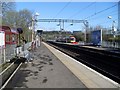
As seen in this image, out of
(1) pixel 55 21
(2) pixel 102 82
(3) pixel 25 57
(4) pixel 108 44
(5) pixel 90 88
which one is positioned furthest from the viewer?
(1) pixel 55 21

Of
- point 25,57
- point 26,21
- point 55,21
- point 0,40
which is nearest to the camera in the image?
point 0,40

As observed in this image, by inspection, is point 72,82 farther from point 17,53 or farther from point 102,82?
point 17,53

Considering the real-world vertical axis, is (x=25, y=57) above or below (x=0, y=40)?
below

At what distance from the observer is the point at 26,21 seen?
8050 cm

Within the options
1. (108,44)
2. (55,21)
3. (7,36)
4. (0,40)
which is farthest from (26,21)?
(0,40)

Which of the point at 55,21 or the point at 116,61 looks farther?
the point at 55,21

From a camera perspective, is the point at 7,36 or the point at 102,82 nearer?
the point at 102,82

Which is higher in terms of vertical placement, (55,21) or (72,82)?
(55,21)

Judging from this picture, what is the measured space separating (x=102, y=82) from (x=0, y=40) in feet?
16.4

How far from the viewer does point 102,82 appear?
1117 centimetres

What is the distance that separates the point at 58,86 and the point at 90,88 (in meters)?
1.15

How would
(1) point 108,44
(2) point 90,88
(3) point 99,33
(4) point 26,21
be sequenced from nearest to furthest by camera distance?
(2) point 90,88, (3) point 99,33, (1) point 108,44, (4) point 26,21

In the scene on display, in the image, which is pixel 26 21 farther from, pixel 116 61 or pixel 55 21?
pixel 116 61

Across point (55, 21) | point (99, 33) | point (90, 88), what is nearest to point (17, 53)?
point (90, 88)
